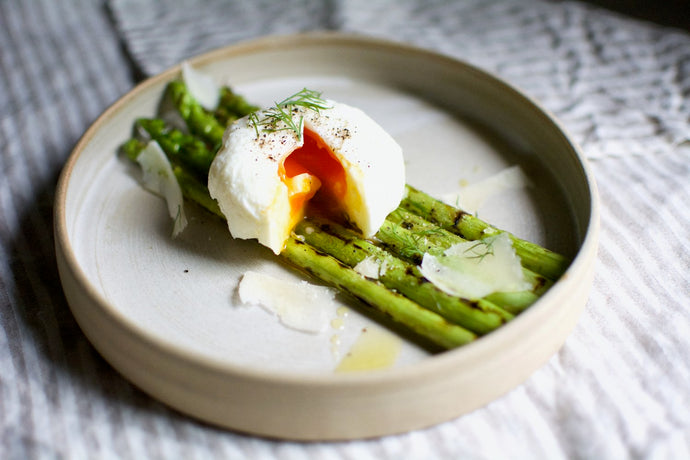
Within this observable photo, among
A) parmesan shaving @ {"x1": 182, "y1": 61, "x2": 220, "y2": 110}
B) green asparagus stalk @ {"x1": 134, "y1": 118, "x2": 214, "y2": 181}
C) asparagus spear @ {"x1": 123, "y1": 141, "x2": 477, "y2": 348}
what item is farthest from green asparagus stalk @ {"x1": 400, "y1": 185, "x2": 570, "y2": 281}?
parmesan shaving @ {"x1": 182, "y1": 61, "x2": 220, "y2": 110}

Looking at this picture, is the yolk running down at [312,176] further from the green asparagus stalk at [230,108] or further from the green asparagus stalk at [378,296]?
the green asparagus stalk at [230,108]

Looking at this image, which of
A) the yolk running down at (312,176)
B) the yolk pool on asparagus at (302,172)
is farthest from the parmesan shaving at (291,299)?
the yolk running down at (312,176)

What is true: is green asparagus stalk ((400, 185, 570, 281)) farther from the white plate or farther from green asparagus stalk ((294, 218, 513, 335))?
green asparagus stalk ((294, 218, 513, 335))

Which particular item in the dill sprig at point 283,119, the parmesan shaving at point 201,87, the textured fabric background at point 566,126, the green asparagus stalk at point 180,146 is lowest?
the textured fabric background at point 566,126

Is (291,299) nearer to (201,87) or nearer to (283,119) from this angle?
(283,119)

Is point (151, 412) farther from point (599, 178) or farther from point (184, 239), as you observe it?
point (599, 178)
